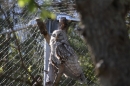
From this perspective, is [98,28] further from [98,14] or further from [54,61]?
[54,61]

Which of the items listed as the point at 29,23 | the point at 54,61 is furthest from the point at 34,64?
the point at 54,61

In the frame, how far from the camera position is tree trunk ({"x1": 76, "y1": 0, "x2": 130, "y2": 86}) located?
0.63 metres

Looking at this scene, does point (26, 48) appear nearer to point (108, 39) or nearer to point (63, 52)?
point (63, 52)

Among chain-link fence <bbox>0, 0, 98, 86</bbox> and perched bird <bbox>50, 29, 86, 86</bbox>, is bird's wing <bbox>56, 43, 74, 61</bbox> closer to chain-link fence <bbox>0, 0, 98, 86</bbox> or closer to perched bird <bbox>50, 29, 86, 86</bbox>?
perched bird <bbox>50, 29, 86, 86</bbox>

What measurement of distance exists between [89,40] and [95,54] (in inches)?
1.1

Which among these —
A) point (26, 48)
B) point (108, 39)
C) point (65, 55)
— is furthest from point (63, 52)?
point (108, 39)

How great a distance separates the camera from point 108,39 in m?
0.63

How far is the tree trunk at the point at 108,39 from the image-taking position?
63 cm

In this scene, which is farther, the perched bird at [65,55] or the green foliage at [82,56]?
the green foliage at [82,56]

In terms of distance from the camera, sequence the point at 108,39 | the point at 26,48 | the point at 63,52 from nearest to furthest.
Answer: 1. the point at 108,39
2. the point at 63,52
3. the point at 26,48

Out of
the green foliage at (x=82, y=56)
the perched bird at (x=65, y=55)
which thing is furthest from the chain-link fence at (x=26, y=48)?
the perched bird at (x=65, y=55)

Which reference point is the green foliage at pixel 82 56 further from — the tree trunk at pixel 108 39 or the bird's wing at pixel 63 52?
the tree trunk at pixel 108 39

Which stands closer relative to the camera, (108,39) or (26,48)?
(108,39)

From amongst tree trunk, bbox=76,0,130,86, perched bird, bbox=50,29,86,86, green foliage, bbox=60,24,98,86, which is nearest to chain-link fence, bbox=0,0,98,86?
green foliage, bbox=60,24,98,86
